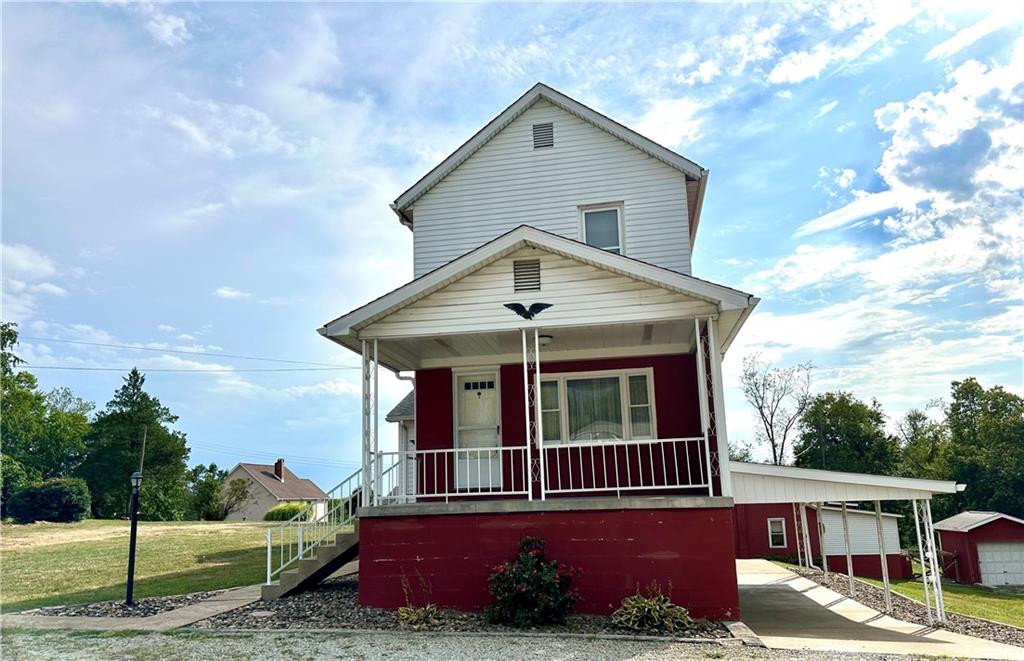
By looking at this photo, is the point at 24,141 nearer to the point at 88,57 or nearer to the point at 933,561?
the point at 88,57

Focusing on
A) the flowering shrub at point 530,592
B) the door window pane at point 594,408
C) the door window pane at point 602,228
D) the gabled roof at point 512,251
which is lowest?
the flowering shrub at point 530,592

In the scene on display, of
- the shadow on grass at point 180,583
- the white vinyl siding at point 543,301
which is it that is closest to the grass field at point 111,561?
the shadow on grass at point 180,583

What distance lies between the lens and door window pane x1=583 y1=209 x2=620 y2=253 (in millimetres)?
14227

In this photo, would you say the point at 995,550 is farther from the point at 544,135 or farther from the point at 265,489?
the point at 265,489

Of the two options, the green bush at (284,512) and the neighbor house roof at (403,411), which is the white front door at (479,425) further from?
the green bush at (284,512)

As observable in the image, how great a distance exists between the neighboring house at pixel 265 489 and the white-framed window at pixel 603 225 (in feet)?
137

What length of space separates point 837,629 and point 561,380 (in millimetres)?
5866

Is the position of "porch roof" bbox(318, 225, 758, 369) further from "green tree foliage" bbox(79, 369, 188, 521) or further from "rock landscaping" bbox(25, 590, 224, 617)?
"green tree foliage" bbox(79, 369, 188, 521)

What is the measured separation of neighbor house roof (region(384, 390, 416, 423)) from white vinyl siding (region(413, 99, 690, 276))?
6.36 meters

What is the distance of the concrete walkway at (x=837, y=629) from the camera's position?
8.34 m

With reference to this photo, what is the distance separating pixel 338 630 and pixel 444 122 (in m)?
9.83

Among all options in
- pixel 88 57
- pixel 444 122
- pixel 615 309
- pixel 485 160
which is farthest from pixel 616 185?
pixel 88 57

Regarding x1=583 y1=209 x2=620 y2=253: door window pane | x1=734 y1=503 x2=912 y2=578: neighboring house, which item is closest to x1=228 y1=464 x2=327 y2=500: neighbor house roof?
x1=734 y1=503 x2=912 y2=578: neighboring house

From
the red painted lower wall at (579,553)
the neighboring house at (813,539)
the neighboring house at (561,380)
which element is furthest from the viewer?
the neighboring house at (813,539)
